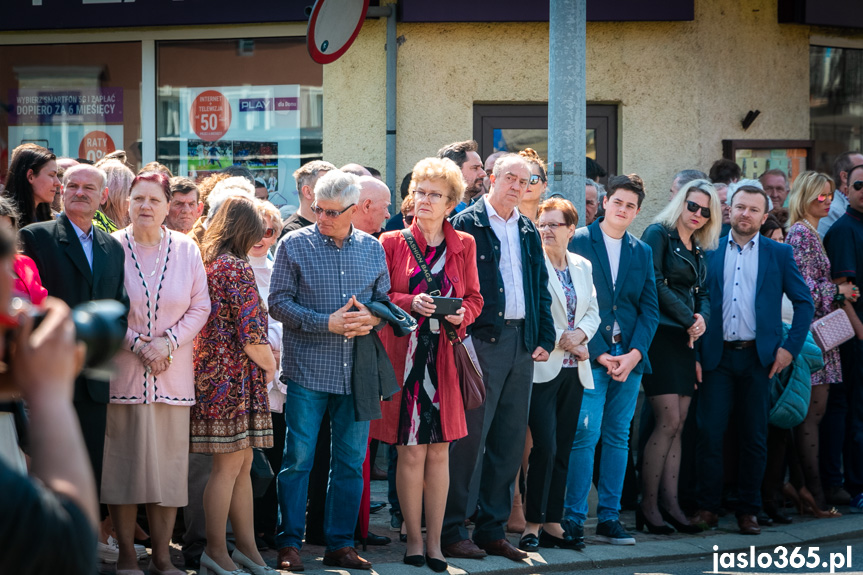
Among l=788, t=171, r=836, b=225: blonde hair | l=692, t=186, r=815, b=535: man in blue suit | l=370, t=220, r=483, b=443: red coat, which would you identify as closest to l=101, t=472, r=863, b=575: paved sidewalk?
l=692, t=186, r=815, b=535: man in blue suit

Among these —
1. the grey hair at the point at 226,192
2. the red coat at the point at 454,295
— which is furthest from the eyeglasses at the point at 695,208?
the grey hair at the point at 226,192

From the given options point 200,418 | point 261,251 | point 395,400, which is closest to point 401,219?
point 261,251

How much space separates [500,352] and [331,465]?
1197 millimetres

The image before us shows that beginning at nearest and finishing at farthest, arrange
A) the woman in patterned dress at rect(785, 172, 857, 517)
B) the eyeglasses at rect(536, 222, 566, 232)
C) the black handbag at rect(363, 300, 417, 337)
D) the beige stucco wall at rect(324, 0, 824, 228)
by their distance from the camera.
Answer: the black handbag at rect(363, 300, 417, 337), the eyeglasses at rect(536, 222, 566, 232), the woman in patterned dress at rect(785, 172, 857, 517), the beige stucco wall at rect(324, 0, 824, 228)

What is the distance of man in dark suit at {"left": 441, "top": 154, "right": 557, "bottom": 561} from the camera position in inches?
249

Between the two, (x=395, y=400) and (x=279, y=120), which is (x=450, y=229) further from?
(x=279, y=120)

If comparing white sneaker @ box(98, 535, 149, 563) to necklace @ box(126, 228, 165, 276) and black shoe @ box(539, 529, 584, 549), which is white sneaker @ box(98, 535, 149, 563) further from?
black shoe @ box(539, 529, 584, 549)

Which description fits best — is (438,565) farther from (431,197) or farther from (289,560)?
(431,197)

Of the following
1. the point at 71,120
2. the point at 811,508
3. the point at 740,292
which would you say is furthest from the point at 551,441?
the point at 71,120

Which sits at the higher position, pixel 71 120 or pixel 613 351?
pixel 71 120

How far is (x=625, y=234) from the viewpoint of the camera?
7.09 m

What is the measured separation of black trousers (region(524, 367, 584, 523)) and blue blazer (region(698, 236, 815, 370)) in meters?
1.28

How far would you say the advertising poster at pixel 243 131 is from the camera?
10.4 m

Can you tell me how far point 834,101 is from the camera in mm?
11180
